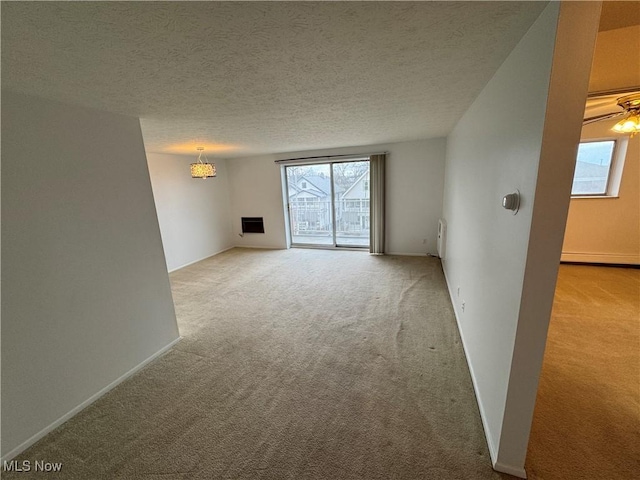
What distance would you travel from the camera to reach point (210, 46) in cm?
111

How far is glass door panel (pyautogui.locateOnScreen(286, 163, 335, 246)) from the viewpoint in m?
5.44

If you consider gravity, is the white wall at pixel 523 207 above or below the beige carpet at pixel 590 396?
above

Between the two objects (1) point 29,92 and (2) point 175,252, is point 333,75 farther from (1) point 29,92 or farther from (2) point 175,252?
(2) point 175,252

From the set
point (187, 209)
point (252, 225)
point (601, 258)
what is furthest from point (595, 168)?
point (187, 209)

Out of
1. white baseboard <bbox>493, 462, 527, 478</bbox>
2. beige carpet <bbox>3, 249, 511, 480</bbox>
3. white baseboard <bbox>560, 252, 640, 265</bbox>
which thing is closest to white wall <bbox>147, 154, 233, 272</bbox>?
beige carpet <bbox>3, 249, 511, 480</bbox>

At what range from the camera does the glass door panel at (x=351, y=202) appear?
5.14 metres

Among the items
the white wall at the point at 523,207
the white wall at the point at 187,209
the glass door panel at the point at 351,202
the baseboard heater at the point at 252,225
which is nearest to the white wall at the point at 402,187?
the baseboard heater at the point at 252,225

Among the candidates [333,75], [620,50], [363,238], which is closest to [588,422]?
[620,50]

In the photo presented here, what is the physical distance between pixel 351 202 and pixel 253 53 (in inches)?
170

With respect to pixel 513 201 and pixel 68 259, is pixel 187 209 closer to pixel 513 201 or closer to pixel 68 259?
pixel 68 259

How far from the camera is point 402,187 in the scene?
470 cm

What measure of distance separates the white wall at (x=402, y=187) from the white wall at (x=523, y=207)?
2.75m

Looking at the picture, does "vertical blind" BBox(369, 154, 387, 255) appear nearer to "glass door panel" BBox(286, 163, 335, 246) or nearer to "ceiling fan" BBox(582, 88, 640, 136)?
"glass door panel" BBox(286, 163, 335, 246)

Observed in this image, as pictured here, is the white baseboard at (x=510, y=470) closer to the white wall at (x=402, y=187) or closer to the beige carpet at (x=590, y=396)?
the beige carpet at (x=590, y=396)
